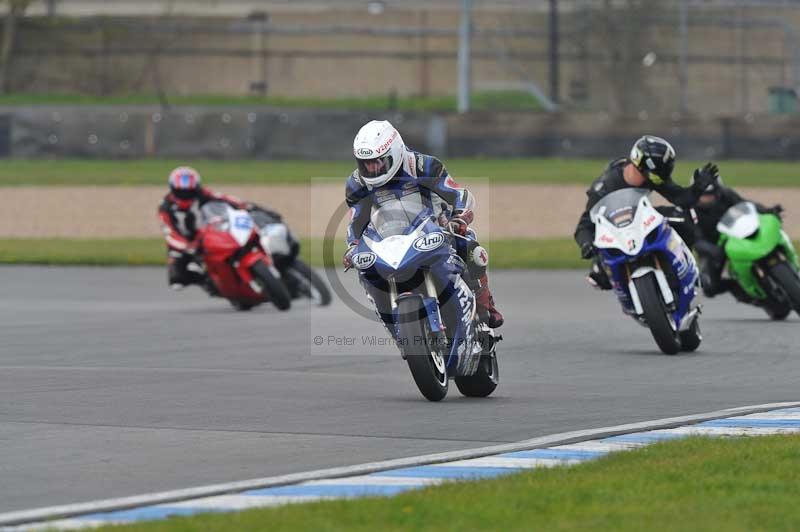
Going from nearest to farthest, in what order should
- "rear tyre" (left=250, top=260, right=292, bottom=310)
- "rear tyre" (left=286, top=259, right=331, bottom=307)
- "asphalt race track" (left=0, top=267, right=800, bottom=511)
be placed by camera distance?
"asphalt race track" (left=0, top=267, right=800, bottom=511) < "rear tyre" (left=250, top=260, right=292, bottom=310) < "rear tyre" (left=286, top=259, right=331, bottom=307)

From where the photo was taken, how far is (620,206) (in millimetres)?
14906

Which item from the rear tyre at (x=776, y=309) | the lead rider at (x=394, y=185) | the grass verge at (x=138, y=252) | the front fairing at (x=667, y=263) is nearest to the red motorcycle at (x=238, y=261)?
the rear tyre at (x=776, y=309)

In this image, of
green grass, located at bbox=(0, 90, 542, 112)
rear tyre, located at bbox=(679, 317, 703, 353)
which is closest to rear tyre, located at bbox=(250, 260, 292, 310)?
rear tyre, located at bbox=(679, 317, 703, 353)

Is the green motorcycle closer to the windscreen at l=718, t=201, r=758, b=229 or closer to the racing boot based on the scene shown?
the windscreen at l=718, t=201, r=758, b=229

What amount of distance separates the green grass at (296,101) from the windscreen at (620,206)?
38.0 meters

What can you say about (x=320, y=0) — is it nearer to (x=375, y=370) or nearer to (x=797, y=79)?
(x=797, y=79)

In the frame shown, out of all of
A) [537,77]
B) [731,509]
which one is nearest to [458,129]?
[537,77]

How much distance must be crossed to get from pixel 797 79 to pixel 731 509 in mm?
54579

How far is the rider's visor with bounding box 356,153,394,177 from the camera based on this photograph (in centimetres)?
1118

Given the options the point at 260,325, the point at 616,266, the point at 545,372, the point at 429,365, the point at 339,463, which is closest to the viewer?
the point at 339,463

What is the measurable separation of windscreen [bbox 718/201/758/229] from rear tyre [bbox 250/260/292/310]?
5009 millimetres

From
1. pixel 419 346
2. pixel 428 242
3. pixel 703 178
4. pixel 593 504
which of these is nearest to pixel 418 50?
pixel 703 178

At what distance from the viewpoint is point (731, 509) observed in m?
7.25

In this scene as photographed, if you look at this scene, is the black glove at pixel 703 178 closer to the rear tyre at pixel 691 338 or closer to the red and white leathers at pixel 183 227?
the rear tyre at pixel 691 338
